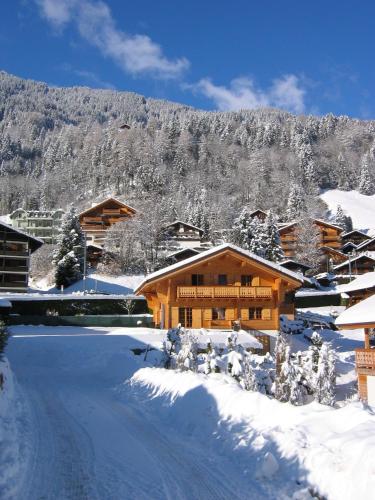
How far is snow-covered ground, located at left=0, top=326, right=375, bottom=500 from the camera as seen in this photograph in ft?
25.3

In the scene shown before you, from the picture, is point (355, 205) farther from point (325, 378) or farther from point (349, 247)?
point (325, 378)

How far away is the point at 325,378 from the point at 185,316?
2193 centimetres

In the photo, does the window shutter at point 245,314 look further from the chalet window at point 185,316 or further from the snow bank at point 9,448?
the snow bank at point 9,448

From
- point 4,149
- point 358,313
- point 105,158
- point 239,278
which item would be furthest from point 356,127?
point 358,313

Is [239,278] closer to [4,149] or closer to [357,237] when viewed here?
[357,237]

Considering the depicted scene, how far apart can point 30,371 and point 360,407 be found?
709 inches

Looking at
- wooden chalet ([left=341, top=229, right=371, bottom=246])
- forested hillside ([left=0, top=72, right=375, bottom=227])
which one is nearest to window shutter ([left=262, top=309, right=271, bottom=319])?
forested hillside ([left=0, top=72, right=375, bottom=227])

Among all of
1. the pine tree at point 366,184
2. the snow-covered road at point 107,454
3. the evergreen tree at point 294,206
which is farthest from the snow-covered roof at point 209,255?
the pine tree at point 366,184

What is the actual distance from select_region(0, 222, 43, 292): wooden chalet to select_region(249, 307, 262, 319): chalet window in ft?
97.4

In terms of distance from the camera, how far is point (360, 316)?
19938 mm

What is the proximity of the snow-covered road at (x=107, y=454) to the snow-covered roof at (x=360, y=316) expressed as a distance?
9.35m

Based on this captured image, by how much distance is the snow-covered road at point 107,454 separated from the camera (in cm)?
798

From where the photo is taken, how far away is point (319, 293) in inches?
2403

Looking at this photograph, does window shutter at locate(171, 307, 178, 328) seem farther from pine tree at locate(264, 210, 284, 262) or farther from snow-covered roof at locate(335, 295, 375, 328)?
pine tree at locate(264, 210, 284, 262)
